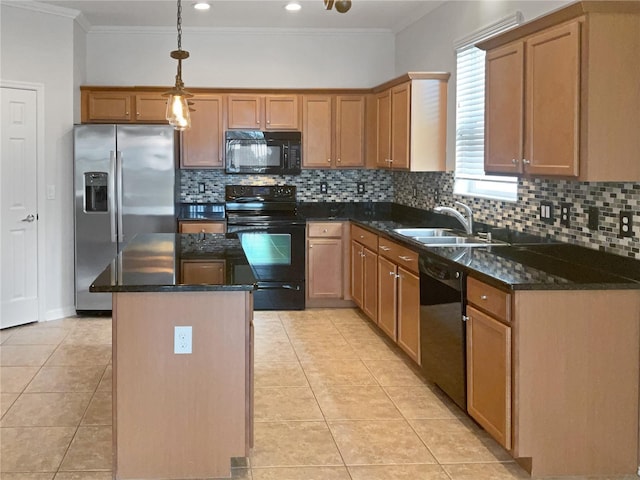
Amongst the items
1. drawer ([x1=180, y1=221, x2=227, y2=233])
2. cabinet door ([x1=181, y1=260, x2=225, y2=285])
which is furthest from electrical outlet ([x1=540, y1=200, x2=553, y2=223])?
drawer ([x1=180, y1=221, x2=227, y2=233])

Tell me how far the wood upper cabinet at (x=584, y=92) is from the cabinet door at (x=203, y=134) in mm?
4194

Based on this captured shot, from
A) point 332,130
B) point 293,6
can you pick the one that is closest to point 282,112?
point 332,130

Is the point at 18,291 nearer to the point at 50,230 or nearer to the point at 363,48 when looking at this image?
the point at 50,230

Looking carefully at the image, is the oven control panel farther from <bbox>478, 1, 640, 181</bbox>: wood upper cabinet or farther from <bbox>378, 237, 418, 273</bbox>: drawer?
<bbox>478, 1, 640, 181</bbox>: wood upper cabinet

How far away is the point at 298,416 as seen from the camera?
4.28 m

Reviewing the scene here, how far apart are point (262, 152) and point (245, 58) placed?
1018 mm

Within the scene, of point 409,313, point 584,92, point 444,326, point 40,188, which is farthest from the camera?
point 40,188

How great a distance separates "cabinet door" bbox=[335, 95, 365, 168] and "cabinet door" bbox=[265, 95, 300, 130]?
0.42 m

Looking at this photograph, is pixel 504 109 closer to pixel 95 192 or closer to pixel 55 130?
pixel 95 192

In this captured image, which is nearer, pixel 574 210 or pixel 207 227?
pixel 574 210

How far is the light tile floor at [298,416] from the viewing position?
3557 mm

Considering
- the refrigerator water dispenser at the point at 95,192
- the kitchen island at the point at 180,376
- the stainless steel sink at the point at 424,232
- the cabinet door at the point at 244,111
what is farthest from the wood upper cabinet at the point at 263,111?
the kitchen island at the point at 180,376

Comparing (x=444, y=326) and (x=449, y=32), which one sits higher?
(x=449, y=32)

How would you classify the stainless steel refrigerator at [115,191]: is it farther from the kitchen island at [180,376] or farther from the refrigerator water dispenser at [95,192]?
the kitchen island at [180,376]
